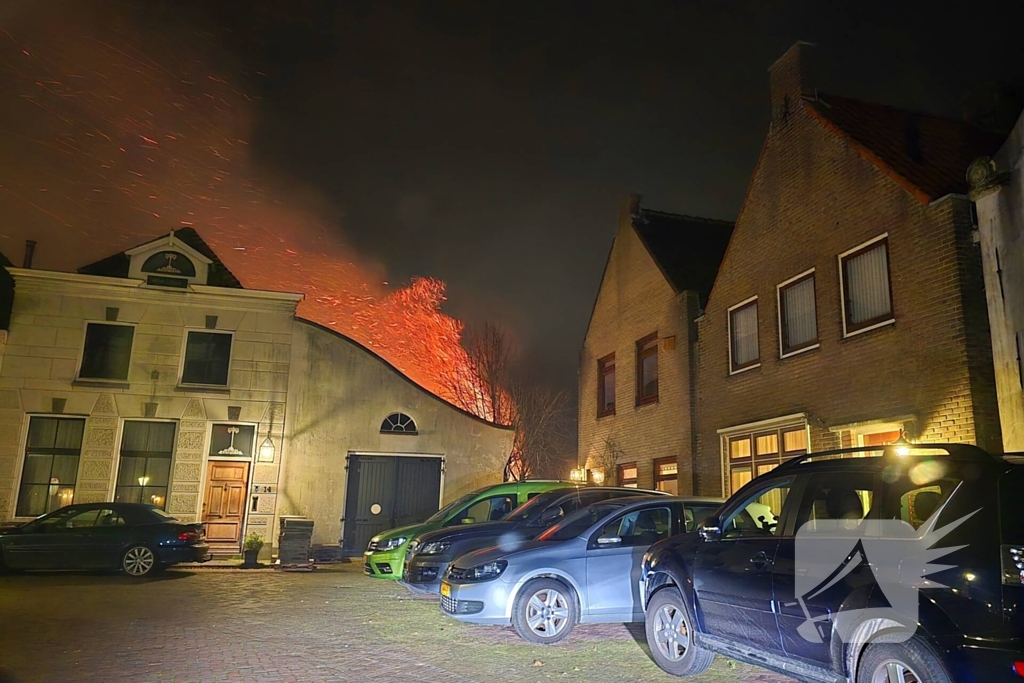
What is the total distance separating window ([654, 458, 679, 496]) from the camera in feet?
54.8

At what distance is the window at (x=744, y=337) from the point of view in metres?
14.6

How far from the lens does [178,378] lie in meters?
19.5

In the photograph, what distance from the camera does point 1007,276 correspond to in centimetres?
920

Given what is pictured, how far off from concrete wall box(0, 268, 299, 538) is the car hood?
38.8 feet

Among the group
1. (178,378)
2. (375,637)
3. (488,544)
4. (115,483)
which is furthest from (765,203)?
(115,483)

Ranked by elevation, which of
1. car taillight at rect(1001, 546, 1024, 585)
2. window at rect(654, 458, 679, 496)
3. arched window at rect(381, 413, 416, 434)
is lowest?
car taillight at rect(1001, 546, 1024, 585)

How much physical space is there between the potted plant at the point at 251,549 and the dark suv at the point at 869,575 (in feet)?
42.8

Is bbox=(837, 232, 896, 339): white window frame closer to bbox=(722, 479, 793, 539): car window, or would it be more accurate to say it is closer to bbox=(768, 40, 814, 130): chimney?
bbox=(768, 40, 814, 130): chimney

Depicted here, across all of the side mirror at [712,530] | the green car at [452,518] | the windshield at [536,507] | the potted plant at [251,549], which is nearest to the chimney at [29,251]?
the potted plant at [251,549]

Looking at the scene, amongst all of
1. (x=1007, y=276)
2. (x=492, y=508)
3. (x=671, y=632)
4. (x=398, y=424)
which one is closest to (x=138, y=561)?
(x=492, y=508)

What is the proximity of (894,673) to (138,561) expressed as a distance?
1423 cm

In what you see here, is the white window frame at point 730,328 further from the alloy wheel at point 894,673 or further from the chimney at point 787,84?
the alloy wheel at point 894,673

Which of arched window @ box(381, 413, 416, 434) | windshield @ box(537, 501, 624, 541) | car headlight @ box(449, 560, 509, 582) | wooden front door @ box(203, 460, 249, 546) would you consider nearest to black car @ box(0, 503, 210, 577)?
wooden front door @ box(203, 460, 249, 546)

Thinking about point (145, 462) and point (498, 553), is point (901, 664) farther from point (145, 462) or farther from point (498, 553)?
point (145, 462)
